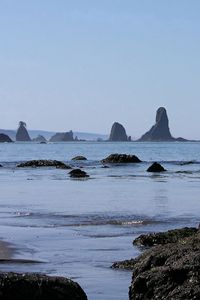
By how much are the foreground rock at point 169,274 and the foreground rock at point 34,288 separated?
1253 millimetres

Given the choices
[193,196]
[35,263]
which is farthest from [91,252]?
[193,196]

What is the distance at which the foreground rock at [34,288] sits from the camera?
354 inches

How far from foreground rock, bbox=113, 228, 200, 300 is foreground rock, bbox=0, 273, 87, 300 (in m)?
1.25

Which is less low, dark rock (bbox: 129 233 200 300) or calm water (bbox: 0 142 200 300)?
dark rock (bbox: 129 233 200 300)

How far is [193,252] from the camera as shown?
10.5m

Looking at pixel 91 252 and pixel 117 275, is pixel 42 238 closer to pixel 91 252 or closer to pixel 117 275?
pixel 91 252

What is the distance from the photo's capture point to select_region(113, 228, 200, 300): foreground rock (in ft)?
32.1

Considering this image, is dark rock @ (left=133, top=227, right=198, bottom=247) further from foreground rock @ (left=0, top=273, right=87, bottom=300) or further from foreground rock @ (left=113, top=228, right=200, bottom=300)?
foreground rock @ (left=0, top=273, right=87, bottom=300)

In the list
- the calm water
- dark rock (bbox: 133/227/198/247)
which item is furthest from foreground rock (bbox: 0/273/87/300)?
dark rock (bbox: 133/227/198/247)

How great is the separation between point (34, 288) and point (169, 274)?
76.8 inches

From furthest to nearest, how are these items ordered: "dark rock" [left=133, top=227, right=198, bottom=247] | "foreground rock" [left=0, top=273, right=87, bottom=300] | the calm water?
1. "dark rock" [left=133, top=227, right=198, bottom=247]
2. the calm water
3. "foreground rock" [left=0, top=273, right=87, bottom=300]

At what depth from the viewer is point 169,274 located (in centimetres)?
1003

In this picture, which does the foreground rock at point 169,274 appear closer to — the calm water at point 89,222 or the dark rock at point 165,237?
the calm water at point 89,222

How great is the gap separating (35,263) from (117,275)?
79.9 inches
